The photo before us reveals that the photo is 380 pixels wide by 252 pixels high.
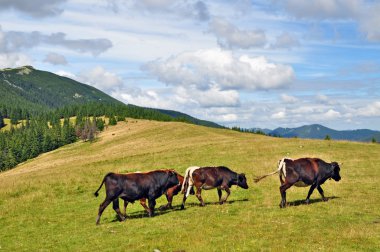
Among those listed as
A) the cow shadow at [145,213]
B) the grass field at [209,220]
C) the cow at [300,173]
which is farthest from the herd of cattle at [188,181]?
the grass field at [209,220]

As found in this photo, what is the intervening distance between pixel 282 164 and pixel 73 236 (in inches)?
441

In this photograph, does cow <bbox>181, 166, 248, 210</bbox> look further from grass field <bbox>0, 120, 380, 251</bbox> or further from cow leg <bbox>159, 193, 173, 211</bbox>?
grass field <bbox>0, 120, 380, 251</bbox>

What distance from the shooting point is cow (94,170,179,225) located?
19.0 m

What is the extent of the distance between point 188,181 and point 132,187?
4009mm

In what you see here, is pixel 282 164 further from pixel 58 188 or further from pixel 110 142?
pixel 110 142

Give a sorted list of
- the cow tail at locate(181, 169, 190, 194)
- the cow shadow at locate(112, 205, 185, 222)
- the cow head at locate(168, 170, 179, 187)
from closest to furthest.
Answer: the cow shadow at locate(112, 205, 185, 222)
the cow head at locate(168, 170, 179, 187)
the cow tail at locate(181, 169, 190, 194)

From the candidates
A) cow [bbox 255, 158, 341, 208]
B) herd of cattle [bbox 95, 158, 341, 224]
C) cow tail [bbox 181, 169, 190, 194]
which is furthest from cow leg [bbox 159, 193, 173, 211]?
cow [bbox 255, 158, 341, 208]

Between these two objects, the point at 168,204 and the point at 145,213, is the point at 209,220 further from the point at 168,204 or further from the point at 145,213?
the point at 145,213

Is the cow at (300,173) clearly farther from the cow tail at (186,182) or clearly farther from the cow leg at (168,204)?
the cow leg at (168,204)

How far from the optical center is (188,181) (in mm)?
22203

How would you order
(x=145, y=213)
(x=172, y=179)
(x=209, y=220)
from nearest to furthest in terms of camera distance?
1. (x=209, y=220)
2. (x=172, y=179)
3. (x=145, y=213)

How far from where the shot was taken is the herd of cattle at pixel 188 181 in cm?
1922

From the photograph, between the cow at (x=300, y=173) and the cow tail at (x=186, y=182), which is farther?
the cow tail at (x=186, y=182)

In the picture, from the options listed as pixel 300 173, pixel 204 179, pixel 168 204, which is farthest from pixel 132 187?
pixel 300 173
